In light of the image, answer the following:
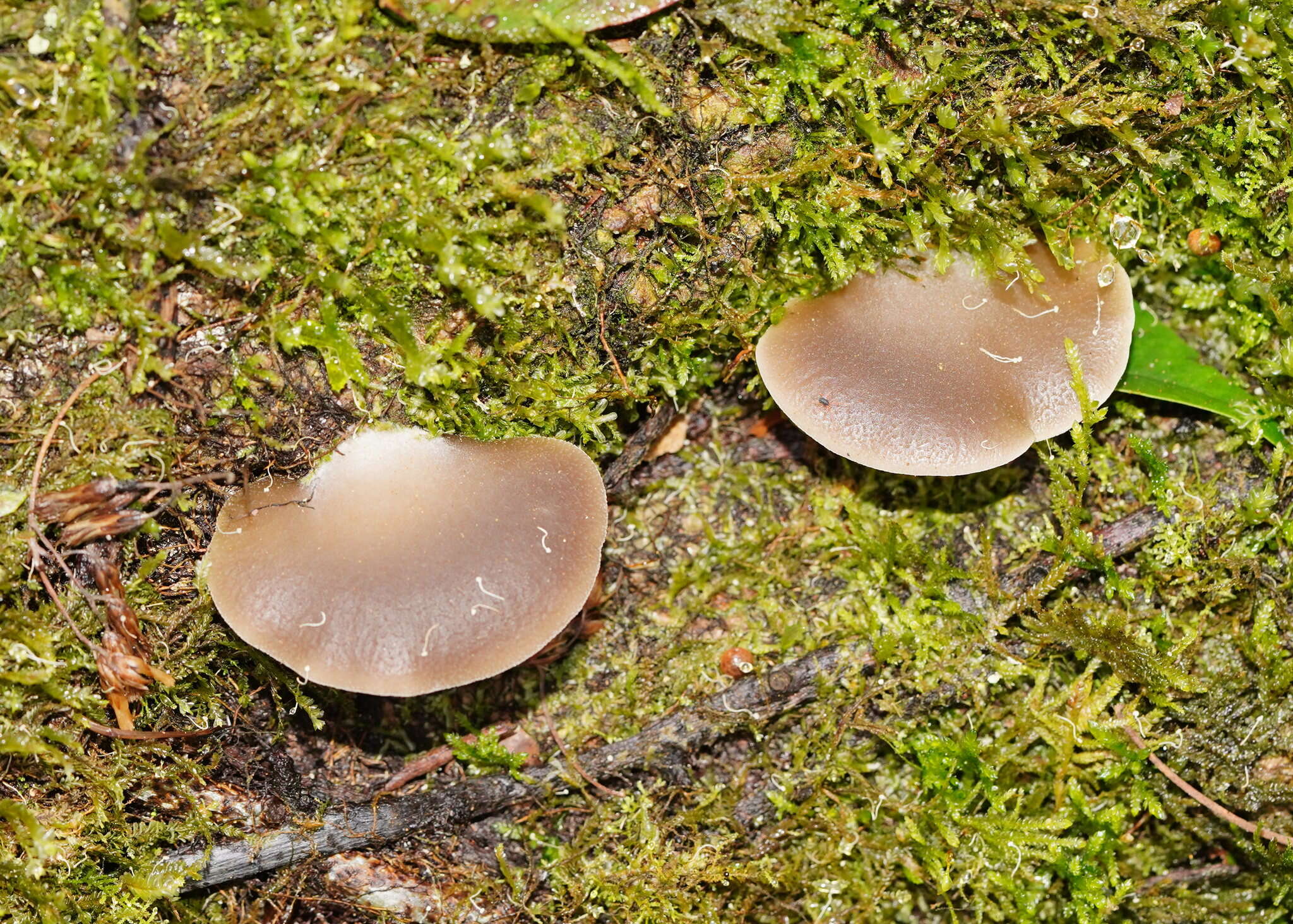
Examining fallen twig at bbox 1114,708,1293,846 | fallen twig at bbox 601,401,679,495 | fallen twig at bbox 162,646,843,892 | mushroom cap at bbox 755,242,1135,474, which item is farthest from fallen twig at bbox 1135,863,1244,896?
fallen twig at bbox 601,401,679,495

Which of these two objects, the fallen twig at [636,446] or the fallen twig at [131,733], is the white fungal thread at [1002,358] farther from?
the fallen twig at [131,733]

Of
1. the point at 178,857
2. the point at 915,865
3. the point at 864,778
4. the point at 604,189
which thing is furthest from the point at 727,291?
the point at 178,857

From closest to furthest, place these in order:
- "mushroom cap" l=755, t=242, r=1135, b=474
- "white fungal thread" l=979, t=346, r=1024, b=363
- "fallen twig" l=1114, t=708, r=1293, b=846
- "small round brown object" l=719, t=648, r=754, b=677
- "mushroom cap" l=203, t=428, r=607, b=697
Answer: "mushroom cap" l=203, t=428, r=607, b=697, "mushroom cap" l=755, t=242, r=1135, b=474, "white fungal thread" l=979, t=346, r=1024, b=363, "fallen twig" l=1114, t=708, r=1293, b=846, "small round brown object" l=719, t=648, r=754, b=677

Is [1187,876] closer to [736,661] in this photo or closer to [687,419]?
[736,661]

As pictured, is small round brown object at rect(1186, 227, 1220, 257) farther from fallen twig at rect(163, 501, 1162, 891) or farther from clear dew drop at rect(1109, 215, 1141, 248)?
fallen twig at rect(163, 501, 1162, 891)

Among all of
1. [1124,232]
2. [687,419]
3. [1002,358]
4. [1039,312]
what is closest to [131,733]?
[687,419]

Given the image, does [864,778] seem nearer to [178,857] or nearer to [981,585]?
[981,585]
